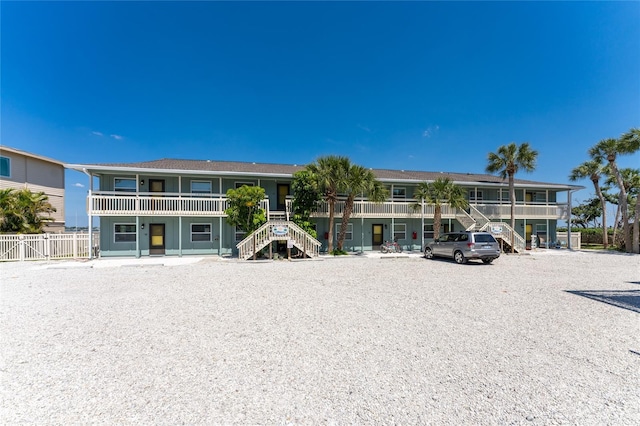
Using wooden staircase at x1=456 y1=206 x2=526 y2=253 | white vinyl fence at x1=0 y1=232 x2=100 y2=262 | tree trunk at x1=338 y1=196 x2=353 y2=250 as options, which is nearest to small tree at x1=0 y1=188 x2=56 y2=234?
white vinyl fence at x1=0 y1=232 x2=100 y2=262

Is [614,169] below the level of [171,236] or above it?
above

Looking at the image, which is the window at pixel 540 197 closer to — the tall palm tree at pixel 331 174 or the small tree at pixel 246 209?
the tall palm tree at pixel 331 174

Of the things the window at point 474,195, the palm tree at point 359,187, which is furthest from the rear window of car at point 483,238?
the window at point 474,195

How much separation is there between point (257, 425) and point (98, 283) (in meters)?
9.42

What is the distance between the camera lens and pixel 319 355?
13.3ft

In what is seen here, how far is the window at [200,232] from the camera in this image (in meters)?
17.5

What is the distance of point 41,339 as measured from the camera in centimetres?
461

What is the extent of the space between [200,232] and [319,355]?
51.3 feet

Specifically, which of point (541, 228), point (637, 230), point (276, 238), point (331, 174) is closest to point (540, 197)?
point (541, 228)

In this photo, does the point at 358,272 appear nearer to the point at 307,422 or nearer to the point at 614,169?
the point at 307,422

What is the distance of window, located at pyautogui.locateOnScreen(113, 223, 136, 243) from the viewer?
16411 millimetres

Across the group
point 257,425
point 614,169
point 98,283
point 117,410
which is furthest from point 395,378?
point 614,169

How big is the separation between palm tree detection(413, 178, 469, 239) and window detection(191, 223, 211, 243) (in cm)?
1463

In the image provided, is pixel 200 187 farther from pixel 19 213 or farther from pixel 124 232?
pixel 19 213
